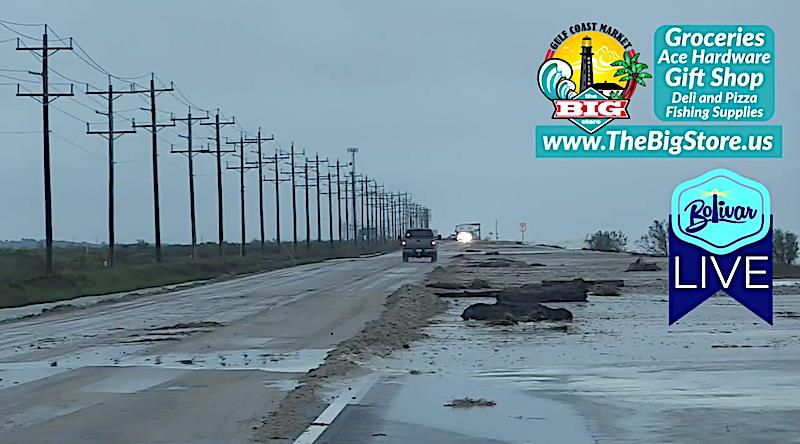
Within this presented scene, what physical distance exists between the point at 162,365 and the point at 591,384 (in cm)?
698

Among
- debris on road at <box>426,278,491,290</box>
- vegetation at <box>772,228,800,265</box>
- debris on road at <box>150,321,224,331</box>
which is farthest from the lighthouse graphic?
vegetation at <box>772,228,800,265</box>

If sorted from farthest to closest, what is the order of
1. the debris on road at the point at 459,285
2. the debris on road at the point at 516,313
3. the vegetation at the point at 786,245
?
the vegetation at the point at 786,245 → the debris on road at the point at 459,285 → the debris on road at the point at 516,313

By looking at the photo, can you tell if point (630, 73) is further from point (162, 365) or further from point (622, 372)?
point (162, 365)

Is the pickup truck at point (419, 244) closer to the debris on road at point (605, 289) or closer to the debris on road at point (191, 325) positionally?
the debris on road at point (605, 289)

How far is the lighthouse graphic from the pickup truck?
56.7 m

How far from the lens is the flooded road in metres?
11.6

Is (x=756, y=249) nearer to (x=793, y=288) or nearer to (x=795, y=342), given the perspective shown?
(x=795, y=342)

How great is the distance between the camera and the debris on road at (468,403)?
13.4 m

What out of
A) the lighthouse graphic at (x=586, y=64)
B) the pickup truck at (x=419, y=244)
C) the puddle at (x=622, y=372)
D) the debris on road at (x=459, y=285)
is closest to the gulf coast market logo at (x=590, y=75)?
the lighthouse graphic at (x=586, y=64)

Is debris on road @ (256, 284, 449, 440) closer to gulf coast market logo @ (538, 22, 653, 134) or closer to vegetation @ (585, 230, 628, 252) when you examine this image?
gulf coast market logo @ (538, 22, 653, 134)

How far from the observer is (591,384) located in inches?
601

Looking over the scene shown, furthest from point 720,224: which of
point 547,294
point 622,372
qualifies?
point 547,294

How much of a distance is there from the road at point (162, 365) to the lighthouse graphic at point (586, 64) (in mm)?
7022

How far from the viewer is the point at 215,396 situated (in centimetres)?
1449
